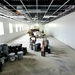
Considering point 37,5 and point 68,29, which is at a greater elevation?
point 37,5

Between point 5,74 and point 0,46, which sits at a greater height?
point 0,46

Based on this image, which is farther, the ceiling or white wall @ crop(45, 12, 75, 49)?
white wall @ crop(45, 12, 75, 49)

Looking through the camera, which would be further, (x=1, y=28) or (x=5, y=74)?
(x=1, y=28)

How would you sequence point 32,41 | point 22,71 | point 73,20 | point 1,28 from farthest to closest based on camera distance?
point 1,28, point 32,41, point 73,20, point 22,71

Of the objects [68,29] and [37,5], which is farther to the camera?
[68,29]

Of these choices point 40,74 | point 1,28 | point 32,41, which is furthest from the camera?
point 1,28

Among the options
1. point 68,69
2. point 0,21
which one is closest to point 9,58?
point 68,69

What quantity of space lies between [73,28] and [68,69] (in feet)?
10.0

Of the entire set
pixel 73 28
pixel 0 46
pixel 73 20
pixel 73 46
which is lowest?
pixel 73 46

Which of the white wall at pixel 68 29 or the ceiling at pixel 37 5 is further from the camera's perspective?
the white wall at pixel 68 29

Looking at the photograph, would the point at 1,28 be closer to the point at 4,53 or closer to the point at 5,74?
the point at 4,53

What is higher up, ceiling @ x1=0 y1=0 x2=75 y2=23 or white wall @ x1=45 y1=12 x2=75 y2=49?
ceiling @ x1=0 y1=0 x2=75 y2=23

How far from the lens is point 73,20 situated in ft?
17.1

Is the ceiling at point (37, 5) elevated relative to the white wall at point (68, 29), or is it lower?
elevated
